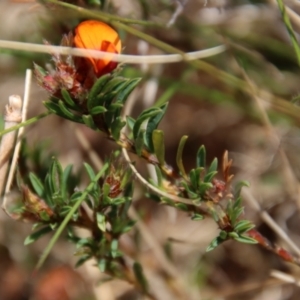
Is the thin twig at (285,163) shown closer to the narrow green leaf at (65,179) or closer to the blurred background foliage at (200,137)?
the blurred background foliage at (200,137)

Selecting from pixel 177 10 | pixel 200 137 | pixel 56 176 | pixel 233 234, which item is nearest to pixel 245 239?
pixel 233 234

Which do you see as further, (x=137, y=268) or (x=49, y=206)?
(x=137, y=268)

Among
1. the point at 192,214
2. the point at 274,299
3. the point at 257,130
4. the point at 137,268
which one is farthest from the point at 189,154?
the point at 192,214

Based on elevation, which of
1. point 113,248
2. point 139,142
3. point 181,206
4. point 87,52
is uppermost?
point 87,52

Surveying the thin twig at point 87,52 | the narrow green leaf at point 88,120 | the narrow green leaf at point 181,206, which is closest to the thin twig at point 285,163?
the thin twig at point 87,52

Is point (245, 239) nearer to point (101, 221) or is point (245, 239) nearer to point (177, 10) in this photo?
point (101, 221)

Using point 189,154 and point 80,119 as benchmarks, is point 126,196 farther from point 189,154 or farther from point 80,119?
point 189,154

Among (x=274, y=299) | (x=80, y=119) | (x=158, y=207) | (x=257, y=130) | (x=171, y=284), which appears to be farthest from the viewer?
(x=158, y=207)
